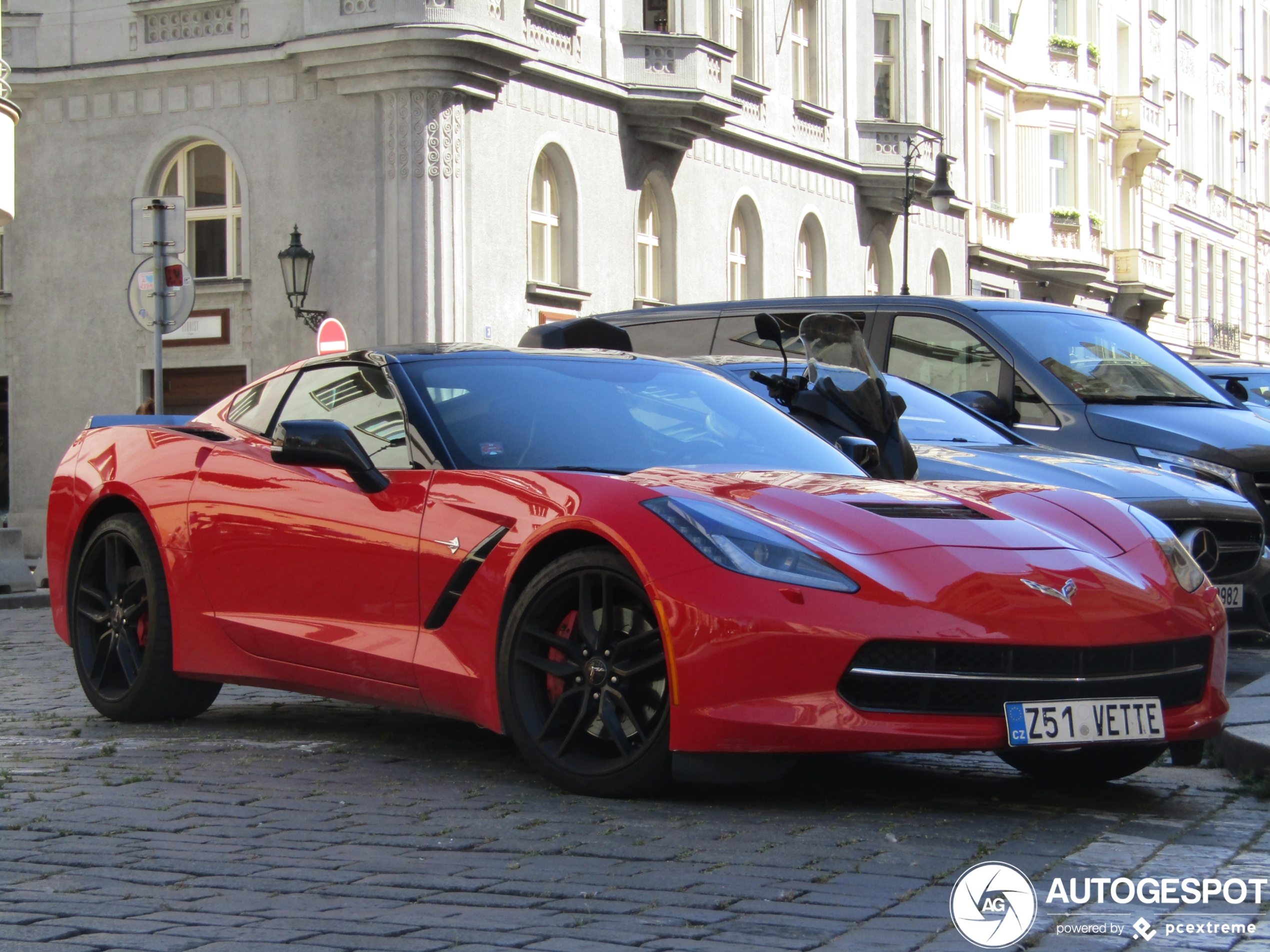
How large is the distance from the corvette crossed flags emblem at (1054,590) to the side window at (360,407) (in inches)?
81.9

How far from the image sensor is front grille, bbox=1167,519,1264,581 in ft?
28.4

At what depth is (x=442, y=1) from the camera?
22672 millimetres

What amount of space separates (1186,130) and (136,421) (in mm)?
50365

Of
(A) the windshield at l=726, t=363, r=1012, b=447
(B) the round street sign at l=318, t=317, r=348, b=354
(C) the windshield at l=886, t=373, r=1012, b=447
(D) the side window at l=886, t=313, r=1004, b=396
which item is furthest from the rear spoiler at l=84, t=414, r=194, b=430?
(B) the round street sign at l=318, t=317, r=348, b=354

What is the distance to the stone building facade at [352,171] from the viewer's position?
22797 millimetres

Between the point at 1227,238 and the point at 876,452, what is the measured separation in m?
54.6

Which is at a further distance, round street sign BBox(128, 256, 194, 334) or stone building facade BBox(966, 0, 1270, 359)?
stone building facade BBox(966, 0, 1270, 359)

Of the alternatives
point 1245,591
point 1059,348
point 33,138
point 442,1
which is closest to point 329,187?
point 442,1

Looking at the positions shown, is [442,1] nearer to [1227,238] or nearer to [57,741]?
[57,741]

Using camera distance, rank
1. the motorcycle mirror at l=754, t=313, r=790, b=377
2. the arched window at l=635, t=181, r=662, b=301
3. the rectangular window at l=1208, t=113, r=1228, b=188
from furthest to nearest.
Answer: the rectangular window at l=1208, t=113, r=1228, b=188, the arched window at l=635, t=181, r=662, b=301, the motorcycle mirror at l=754, t=313, r=790, b=377

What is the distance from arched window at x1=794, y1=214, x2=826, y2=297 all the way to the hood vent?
26753 millimetres

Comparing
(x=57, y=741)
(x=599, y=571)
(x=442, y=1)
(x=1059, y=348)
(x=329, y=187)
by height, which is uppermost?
(x=442, y=1)

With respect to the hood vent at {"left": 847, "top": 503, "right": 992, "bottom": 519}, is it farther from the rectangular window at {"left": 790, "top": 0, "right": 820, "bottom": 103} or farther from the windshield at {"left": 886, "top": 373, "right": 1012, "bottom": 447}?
the rectangular window at {"left": 790, "top": 0, "right": 820, "bottom": 103}

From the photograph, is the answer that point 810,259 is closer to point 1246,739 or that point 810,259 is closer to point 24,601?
point 24,601
